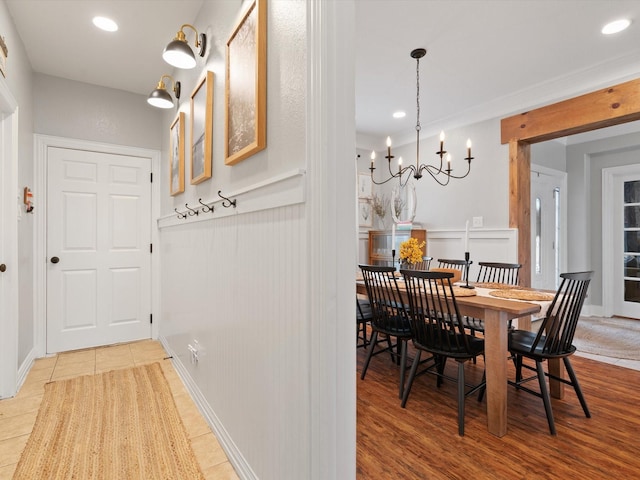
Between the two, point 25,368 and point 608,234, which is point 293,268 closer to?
point 25,368

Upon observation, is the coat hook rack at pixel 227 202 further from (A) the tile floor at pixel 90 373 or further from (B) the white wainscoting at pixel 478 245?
(B) the white wainscoting at pixel 478 245

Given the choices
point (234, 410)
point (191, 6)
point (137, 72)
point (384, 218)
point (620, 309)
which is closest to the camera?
point (234, 410)

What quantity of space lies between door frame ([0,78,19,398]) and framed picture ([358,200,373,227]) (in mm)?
3816

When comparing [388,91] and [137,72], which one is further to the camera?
[388,91]

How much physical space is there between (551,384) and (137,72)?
13.9 ft

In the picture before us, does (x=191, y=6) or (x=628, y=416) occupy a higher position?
(x=191, y=6)

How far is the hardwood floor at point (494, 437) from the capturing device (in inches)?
61.0

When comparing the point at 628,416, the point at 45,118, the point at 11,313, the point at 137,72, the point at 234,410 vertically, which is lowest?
the point at 628,416

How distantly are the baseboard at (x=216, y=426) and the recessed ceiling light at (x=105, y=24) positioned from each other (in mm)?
2565

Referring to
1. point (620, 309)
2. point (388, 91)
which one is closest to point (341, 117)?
point (388, 91)

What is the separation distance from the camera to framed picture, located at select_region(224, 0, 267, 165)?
1.33 m

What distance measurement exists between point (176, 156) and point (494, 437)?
2992 millimetres

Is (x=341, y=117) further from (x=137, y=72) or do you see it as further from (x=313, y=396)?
(x=137, y=72)

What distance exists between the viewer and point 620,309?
465 centimetres
